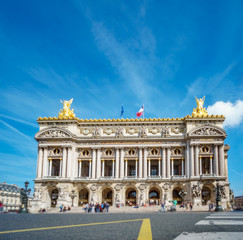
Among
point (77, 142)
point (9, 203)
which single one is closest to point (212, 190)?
point (77, 142)

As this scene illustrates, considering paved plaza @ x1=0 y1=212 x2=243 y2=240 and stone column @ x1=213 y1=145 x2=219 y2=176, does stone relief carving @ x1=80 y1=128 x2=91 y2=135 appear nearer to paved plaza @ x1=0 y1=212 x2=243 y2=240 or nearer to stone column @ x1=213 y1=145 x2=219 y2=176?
stone column @ x1=213 y1=145 x2=219 y2=176

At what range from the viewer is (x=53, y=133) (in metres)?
67.2

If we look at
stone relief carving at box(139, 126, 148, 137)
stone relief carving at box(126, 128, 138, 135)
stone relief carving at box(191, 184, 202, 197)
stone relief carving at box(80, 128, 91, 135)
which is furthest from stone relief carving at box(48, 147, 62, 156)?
stone relief carving at box(191, 184, 202, 197)

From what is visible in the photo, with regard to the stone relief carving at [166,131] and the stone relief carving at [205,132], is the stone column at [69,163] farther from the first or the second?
the stone relief carving at [205,132]

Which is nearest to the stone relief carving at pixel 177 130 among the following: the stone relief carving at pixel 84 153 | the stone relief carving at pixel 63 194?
the stone relief carving at pixel 84 153

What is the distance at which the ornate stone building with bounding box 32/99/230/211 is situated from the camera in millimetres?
64062

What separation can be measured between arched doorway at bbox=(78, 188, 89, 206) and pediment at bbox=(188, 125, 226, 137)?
24.6m

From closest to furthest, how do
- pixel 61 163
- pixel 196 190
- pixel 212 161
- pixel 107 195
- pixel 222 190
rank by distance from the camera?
pixel 222 190 < pixel 196 190 < pixel 212 161 < pixel 61 163 < pixel 107 195

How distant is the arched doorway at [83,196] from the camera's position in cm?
6719

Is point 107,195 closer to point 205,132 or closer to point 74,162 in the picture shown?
point 74,162

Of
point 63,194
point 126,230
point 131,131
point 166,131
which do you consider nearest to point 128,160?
point 131,131

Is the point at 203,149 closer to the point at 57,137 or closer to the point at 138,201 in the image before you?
the point at 138,201

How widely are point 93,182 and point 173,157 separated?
16849 millimetres

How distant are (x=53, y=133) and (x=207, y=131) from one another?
31.0m
